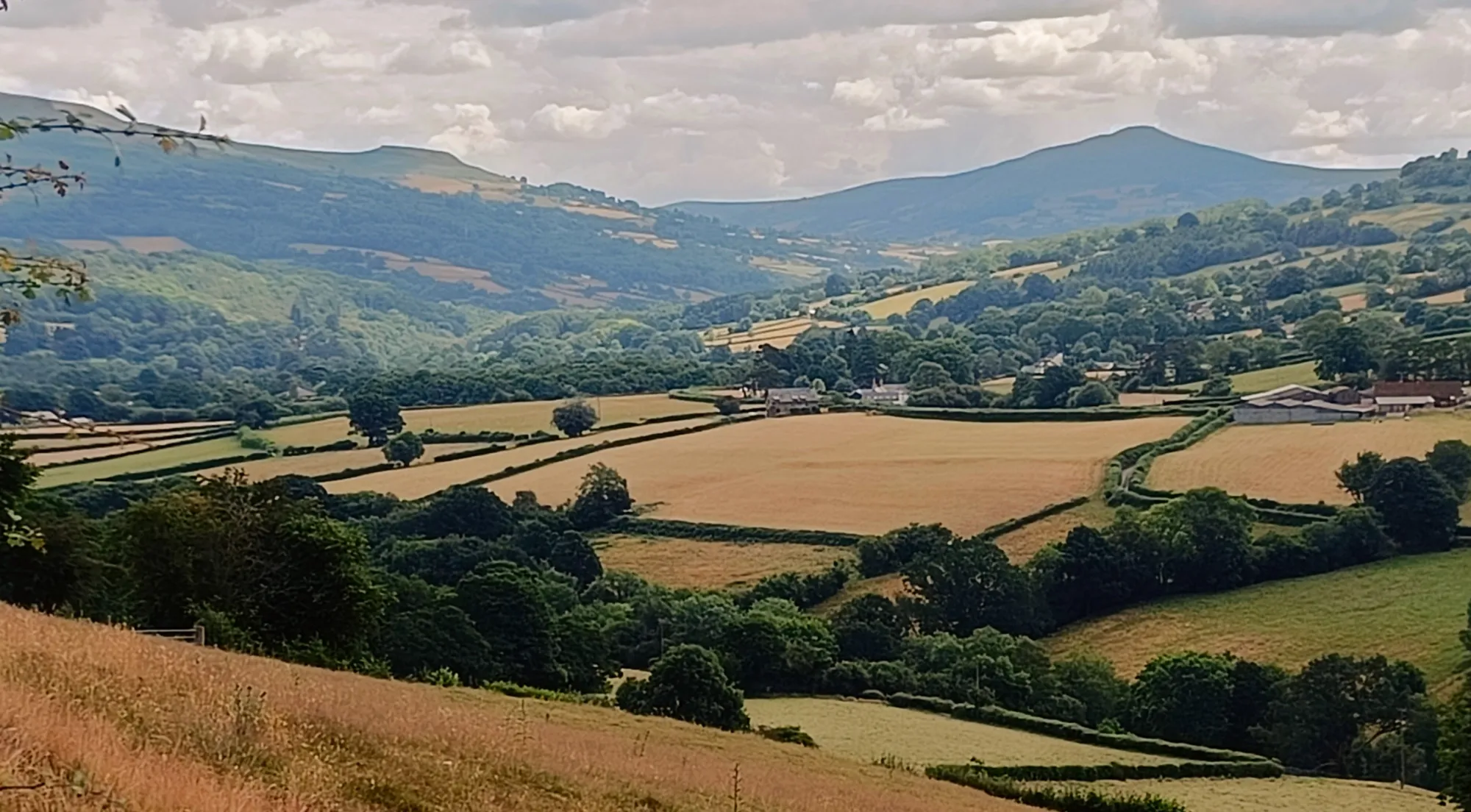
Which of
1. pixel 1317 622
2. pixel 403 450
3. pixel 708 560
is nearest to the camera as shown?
pixel 1317 622

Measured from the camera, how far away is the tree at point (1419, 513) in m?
71.1

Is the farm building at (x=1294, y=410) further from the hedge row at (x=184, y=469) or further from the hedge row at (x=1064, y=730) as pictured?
the hedge row at (x=184, y=469)

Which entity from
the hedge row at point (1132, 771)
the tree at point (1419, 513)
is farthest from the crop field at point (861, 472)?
the hedge row at point (1132, 771)

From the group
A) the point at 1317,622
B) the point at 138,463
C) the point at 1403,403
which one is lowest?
the point at 1317,622

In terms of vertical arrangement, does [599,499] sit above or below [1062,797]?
above

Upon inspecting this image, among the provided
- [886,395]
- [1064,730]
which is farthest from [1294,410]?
[1064,730]

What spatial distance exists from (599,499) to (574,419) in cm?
2748

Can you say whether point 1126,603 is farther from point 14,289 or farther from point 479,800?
→ point 14,289

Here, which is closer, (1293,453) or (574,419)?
(1293,453)

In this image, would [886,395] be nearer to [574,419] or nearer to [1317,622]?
[574,419]

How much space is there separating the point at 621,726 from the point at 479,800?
57.2 ft

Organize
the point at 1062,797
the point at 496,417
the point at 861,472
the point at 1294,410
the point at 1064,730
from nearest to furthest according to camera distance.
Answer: the point at 1062,797, the point at 1064,730, the point at 861,472, the point at 1294,410, the point at 496,417

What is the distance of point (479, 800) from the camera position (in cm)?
1361

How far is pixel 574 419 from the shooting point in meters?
112
